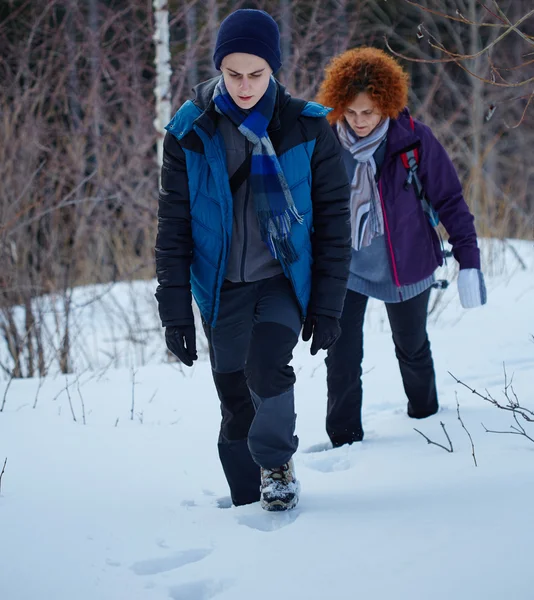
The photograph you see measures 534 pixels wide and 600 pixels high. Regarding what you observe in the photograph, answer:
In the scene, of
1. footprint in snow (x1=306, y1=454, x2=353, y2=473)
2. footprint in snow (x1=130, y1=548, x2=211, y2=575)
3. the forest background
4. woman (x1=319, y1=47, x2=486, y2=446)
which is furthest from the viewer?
the forest background

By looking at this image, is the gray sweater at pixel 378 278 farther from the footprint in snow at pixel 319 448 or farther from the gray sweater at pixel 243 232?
the gray sweater at pixel 243 232

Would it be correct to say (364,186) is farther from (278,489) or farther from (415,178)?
(278,489)

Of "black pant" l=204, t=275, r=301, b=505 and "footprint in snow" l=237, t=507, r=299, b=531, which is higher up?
"black pant" l=204, t=275, r=301, b=505

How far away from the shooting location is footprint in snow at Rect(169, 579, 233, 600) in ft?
6.23

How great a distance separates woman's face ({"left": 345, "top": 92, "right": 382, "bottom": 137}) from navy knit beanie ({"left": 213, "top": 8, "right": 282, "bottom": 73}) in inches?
32.3

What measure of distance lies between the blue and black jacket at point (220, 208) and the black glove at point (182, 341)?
0.03 metres

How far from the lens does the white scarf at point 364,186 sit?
3.05 meters

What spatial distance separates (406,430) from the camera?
11.0 feet

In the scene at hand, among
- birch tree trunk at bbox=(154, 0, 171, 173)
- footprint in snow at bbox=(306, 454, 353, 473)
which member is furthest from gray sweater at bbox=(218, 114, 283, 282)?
birch tree trunk at bbox=(154, 0, 171, 173)

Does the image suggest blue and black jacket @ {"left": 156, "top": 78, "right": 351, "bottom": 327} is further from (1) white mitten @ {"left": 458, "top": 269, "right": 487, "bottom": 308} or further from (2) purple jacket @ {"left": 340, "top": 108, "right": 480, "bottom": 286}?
(1) white mitten @ {"left": 458, "top": 269, "right": 487, "bottom": 308}

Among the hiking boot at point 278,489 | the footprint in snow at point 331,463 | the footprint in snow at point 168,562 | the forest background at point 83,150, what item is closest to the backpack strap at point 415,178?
the forest background at point 83,150

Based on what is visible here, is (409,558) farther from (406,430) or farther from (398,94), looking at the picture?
(398,94)

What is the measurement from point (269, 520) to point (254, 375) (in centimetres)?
49

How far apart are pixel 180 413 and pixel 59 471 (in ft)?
3.60
